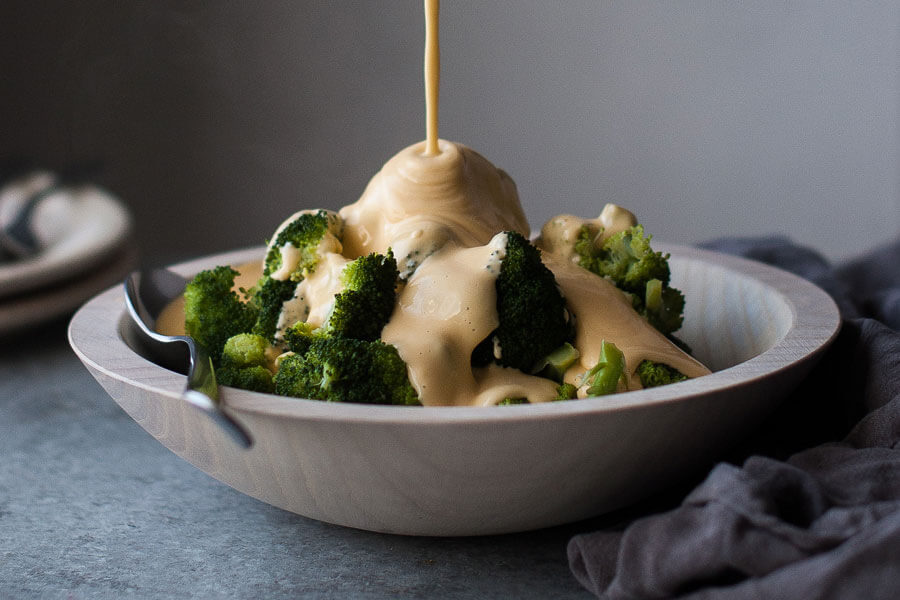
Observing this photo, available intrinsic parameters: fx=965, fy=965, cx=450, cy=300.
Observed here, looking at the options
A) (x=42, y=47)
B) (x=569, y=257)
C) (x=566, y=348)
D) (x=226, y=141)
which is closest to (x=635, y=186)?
(x=226, y=141)

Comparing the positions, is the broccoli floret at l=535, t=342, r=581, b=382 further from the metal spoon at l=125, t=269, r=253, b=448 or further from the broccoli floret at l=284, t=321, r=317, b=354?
the metal spoon at l=125, t=269, r=253, b=448

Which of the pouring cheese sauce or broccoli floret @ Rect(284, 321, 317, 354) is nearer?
the pouring cheese sauce

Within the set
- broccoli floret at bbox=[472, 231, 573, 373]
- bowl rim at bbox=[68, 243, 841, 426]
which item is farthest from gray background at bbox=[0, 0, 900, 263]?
broccoli floret at bbox=[472, 231, 573, 373]

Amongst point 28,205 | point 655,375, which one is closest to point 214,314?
point 655,375

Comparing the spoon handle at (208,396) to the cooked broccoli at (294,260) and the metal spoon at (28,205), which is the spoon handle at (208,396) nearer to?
the cooked broccoli at (294,260)

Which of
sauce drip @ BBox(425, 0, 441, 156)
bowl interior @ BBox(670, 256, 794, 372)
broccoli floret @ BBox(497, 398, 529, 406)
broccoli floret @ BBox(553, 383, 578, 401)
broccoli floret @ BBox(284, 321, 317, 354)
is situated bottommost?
bowl interior @ BBox(670, 256, 794, 372)

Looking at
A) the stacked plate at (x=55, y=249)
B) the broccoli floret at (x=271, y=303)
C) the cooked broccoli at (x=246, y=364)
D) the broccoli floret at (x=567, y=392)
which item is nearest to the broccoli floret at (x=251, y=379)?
the cooked broccoli at (x=246, y=364)
